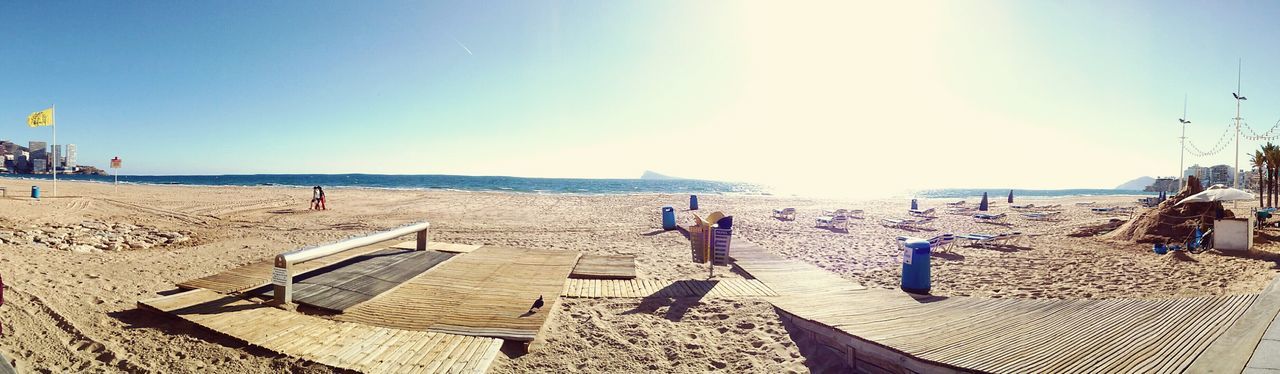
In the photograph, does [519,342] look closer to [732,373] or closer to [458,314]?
[458,314]

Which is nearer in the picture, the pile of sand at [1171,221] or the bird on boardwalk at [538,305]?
Result: the bird on boardwalk at [538,305]

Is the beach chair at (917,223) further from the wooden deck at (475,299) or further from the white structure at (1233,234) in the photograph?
the wooden deck at (475,299)

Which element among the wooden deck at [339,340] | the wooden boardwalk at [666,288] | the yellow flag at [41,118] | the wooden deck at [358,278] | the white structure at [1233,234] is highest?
the yellow flag at [41,118]

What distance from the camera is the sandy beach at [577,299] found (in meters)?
4.02

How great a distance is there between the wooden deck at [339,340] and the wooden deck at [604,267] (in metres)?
2.99

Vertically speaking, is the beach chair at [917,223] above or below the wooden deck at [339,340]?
above

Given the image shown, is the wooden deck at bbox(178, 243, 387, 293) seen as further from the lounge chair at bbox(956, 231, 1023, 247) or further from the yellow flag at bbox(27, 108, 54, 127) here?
the yellow flag at bbox(27, 108, 54, 127)

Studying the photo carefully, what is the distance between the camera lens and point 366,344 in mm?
3977

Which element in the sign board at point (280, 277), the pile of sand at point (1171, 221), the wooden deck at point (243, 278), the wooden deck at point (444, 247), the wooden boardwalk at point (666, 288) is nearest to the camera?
the sign board at point (280, 277)

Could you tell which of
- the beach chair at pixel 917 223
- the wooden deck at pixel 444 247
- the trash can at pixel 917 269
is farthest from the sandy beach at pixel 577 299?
the wooden deck at pixel 444 247

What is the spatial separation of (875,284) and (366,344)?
6.61m

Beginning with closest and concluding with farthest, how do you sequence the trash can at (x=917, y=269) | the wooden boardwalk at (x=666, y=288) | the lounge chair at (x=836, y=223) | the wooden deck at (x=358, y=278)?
the wooden deck at (x=358, y=278) < the trash can at (x=917, y=269) < the wooden boardwalk at (x=666, y=288) < the lounge chair at (x=836, y=223)

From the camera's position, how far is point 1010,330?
14.1 feet

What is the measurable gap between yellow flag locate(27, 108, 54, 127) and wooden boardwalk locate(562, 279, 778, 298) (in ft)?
75.7
